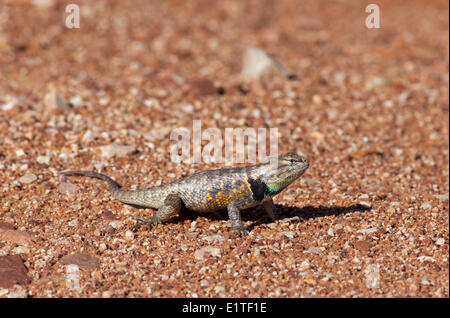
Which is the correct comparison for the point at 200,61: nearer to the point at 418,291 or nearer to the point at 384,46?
the point at 384,46

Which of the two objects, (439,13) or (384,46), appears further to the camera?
(439,13)

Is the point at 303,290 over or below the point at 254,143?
below

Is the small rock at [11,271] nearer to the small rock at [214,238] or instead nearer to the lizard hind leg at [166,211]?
the lizard hind leg at [166,211]

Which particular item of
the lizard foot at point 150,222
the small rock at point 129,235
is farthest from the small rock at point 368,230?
the small rock at point 129,235

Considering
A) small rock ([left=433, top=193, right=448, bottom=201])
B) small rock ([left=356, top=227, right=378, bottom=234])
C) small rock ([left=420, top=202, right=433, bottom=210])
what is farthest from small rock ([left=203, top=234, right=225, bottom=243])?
small rock ([left=433, top=193, right=448, bottom=201])

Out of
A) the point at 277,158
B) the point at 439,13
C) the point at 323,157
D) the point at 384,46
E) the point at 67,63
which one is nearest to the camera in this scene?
the point at 277,158
